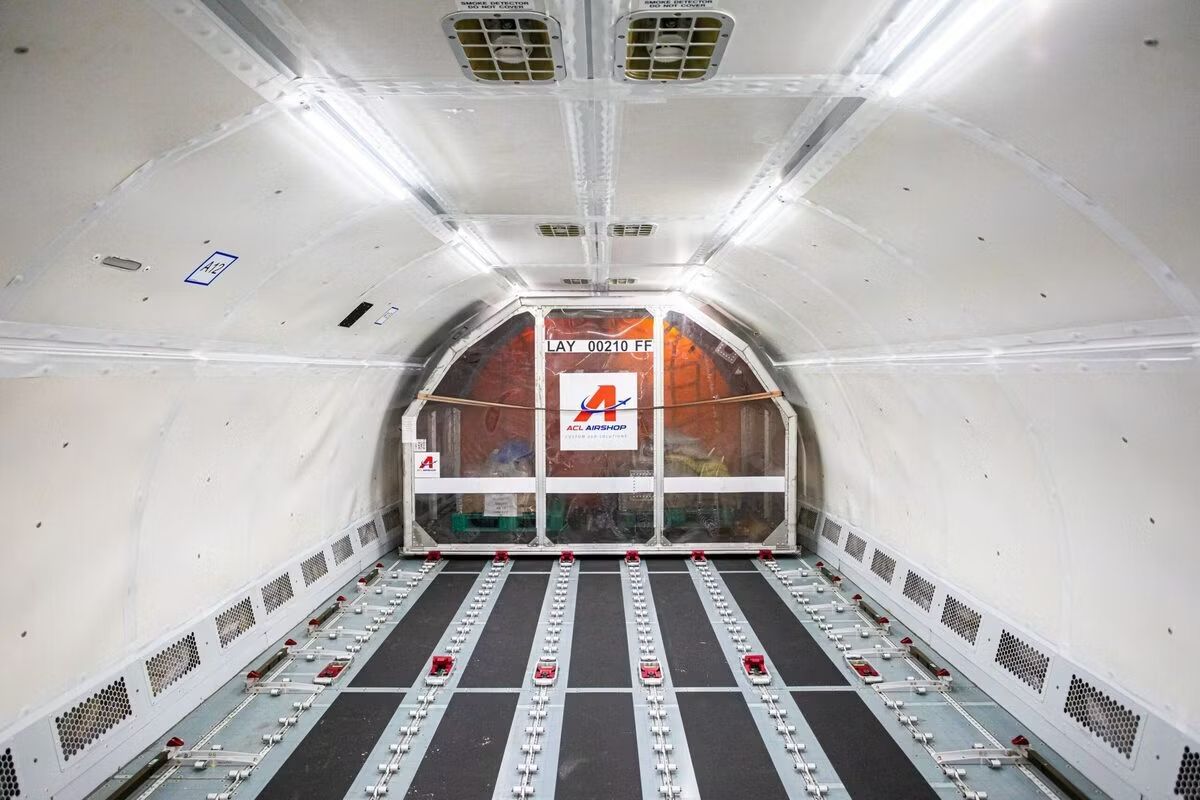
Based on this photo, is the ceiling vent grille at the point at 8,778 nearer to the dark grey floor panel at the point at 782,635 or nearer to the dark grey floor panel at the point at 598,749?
the dark grey floor panel at the point at 598,749

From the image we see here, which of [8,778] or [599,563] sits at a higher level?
[8,778]

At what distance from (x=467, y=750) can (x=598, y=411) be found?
5141 millimetres

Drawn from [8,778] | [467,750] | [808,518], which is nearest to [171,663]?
[8,778]

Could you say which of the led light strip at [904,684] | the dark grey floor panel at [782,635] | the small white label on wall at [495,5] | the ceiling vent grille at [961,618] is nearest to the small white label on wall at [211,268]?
the small white label on wall at [495,5]

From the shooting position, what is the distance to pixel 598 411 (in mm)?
8977

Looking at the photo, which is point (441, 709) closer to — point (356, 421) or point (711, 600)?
point (711, 600)

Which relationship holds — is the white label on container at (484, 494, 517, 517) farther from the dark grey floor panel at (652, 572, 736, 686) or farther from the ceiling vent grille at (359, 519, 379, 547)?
the dark grey floor panel at (652, 572, 736, 686)

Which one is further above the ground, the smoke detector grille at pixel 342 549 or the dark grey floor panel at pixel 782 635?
the smoke detector grille at pixel 342 549

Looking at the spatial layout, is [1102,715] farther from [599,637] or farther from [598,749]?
[599,637]

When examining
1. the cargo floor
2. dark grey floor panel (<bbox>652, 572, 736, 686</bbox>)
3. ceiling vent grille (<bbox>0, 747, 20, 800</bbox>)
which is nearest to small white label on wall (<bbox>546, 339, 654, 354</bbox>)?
dark grey floor panel (<bbox>652, 572, 736, 686</bbox>)

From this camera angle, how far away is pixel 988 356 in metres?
4.04

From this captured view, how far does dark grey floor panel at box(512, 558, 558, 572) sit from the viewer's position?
844 cm

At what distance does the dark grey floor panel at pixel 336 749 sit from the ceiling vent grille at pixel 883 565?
4.87 metres

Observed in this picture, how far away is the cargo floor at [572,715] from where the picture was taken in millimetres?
4020
